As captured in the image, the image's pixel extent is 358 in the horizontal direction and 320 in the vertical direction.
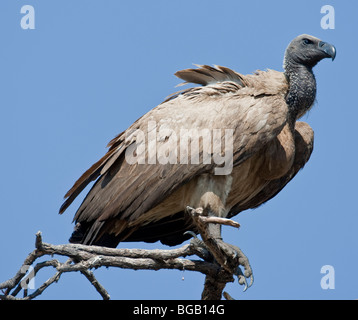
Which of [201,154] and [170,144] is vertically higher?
[170,144]

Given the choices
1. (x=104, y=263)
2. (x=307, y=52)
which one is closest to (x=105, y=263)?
(x=104, y=263)

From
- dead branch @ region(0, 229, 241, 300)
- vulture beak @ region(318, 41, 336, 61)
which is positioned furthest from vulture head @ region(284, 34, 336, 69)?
dead branch @ region(0, 229, 241, 300)

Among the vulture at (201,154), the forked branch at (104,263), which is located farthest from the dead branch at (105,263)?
the vulture at (201,154)

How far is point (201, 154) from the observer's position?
8773 millimetres

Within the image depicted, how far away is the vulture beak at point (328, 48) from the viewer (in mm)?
9578

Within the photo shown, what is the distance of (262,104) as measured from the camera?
8.90m

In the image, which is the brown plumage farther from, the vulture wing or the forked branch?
the forked branch

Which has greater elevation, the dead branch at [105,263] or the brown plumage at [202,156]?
the brown plumage at [202,156]

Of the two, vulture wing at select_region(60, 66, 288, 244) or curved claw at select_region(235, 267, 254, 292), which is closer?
curved claw at select_region(235, 267, 254, 292)

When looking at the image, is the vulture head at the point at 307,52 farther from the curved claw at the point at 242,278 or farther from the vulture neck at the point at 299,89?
the curved claw at the point at 242,278

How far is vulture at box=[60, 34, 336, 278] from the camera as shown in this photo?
876 cm

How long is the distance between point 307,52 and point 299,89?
57 centimetres

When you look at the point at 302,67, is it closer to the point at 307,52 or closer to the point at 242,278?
the point at 307,52
